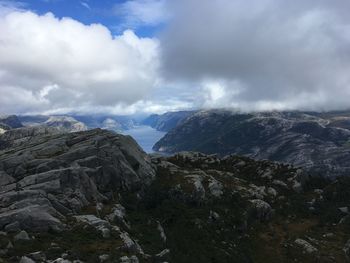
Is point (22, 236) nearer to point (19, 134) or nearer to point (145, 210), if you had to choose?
point (145, 210)

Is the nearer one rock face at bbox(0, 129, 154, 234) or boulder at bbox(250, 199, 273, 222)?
rock face at bbox(0, 129, 154, 234)

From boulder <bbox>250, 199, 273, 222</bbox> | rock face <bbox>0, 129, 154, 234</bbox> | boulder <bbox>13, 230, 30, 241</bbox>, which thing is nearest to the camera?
boulder <bbox>13, 230, 30, 241</bbox>

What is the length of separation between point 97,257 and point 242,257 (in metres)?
39.5

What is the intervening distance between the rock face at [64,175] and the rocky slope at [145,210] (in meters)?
0.21

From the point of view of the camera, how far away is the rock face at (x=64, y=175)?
61844 mm

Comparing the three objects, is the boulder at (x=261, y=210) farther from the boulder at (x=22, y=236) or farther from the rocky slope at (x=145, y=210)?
the boulder at (x=22, y=236)

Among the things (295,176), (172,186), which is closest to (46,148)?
(172,186)

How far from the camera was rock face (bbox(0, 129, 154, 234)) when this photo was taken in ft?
203

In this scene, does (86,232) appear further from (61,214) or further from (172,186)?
(172,186)

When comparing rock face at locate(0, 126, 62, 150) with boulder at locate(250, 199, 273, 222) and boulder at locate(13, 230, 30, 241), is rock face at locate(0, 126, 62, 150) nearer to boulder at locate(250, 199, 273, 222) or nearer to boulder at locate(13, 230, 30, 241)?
boulder at locate(250, 199, 273, 222)

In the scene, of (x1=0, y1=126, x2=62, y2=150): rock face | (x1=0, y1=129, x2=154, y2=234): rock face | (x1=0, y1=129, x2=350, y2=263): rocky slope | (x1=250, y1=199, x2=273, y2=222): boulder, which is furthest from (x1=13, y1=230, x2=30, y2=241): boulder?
(x1=0, y1=126, x2=62, y2=150): rock face

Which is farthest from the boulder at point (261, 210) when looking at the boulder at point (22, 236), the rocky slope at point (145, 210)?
the boulder at point (22, 236)

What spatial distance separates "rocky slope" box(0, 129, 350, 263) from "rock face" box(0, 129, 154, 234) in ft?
0.68

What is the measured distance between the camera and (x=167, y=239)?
77.6 metres
